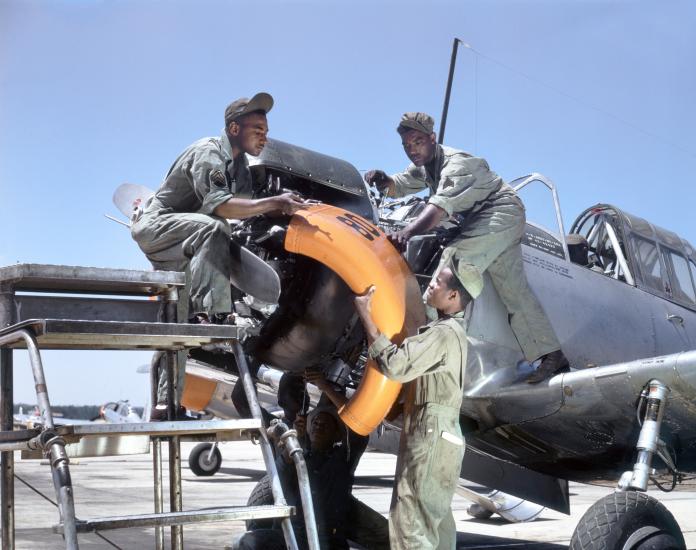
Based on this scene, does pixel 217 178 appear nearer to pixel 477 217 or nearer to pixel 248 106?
pixel 248 106

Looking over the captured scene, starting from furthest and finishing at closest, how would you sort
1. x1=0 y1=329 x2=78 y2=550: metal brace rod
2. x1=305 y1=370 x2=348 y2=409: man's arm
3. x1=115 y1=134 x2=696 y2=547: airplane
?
x1=305 y1=370 x2=348 y2=409: man's arm
x1=115 y1=134 x2=696 y2=547: airplane
x1=0 y1=329 x2=78 y2=550: metal brace rod

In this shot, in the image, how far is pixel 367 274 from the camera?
3885 millimetres

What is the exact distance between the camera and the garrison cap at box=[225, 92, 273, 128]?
3.88 m

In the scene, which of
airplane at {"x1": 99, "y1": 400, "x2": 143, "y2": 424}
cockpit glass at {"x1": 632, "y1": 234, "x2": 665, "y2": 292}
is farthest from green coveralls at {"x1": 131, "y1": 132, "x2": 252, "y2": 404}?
airplane at {"x1": 99, "y1": 400, "x2": 143, "y2": 424}

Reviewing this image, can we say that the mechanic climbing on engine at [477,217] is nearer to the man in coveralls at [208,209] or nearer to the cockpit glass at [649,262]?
the man in coveralls at [208,209]

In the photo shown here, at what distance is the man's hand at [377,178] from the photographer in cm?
500

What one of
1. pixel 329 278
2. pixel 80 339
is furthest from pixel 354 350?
pixel 80 339

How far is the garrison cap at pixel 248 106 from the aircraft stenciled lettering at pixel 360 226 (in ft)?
2.04

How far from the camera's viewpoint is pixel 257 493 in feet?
16.9

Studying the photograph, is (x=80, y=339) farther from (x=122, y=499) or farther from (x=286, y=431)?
(x=122, y=499)

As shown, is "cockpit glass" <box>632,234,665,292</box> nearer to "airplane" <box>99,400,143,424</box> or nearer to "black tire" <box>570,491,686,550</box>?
"black tire" <box>570,491,686,550</box>

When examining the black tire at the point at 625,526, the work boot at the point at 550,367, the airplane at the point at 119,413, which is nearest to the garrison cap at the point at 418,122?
the work boot at the point at 550,367

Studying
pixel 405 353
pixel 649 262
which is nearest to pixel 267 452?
pixel 405 353

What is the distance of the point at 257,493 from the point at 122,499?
13.5 ft
